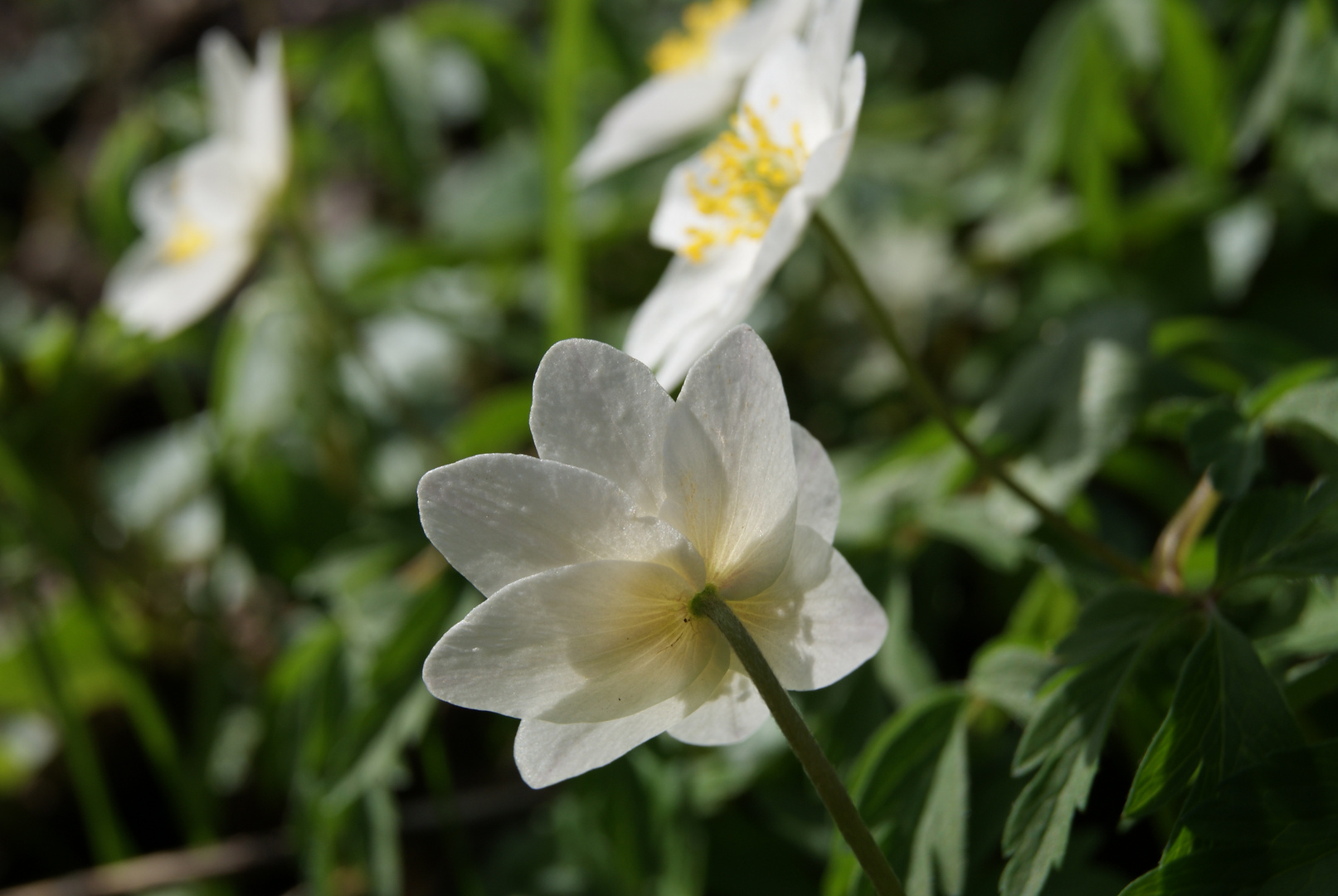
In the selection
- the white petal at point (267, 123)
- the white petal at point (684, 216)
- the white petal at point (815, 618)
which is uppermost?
the white petal at point (267, 123)

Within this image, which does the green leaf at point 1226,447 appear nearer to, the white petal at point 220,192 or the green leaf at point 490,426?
the green leaf at point 490,426

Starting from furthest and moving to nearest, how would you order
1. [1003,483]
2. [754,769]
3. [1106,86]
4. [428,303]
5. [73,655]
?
[428,303], [73,655], [1106,86], [754,769], [1003,483]

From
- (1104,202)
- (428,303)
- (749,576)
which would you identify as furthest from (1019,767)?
(428,303)

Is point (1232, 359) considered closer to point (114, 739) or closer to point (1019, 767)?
point (1019, 767)

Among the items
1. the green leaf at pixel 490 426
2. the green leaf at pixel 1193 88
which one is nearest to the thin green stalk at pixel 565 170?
the green leaf at pixel 490 426

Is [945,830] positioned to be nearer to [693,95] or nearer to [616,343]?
[693,95]

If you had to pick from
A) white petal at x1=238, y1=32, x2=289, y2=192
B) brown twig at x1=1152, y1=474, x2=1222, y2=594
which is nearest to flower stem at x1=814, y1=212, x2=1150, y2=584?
brown twig at x1=1152, y1=474, x2=1222, y2=594

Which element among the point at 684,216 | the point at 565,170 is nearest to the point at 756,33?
the point at 684,216
